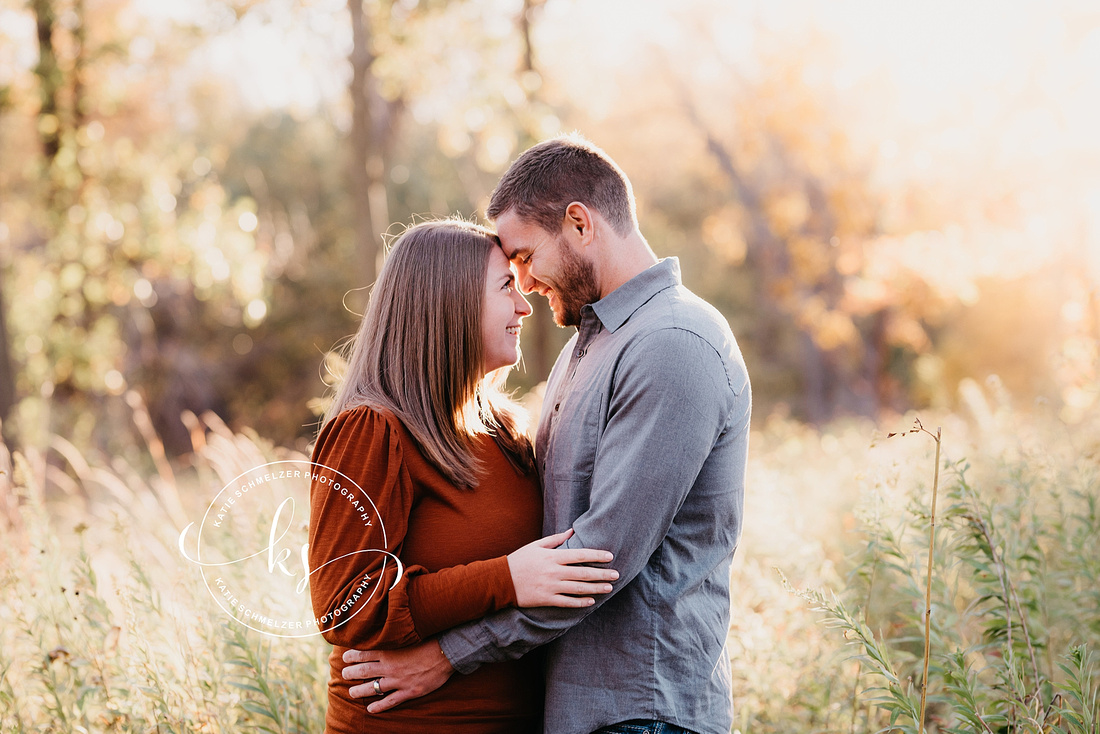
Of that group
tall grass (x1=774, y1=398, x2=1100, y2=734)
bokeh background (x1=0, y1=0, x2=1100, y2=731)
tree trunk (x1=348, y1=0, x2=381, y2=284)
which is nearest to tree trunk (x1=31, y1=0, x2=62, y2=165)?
bokeh background (x1=0, y1=0, x2=1100, y2=731)

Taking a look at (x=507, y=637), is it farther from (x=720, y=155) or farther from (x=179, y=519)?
(x=720, y=155)

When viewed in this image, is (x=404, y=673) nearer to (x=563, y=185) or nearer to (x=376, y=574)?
(x=376, y=574)

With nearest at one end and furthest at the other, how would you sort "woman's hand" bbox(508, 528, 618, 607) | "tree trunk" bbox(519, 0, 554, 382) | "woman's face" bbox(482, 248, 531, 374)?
"woman's hand" bbox(508, 528, 618, 607), "woman's face" bbox(482, 248, 531, 374), "tree trunk" bbox(519, 0, 554, 382)

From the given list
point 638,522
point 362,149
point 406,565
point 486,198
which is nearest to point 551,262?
point 638,522

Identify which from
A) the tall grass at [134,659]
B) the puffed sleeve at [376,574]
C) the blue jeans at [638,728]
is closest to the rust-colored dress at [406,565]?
the puffed sleeve at [376,574]

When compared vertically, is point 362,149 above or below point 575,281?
above

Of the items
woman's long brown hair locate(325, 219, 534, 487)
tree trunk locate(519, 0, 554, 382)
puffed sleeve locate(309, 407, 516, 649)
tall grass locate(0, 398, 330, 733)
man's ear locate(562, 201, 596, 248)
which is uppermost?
tree trunk locate(519, 0, 554, 382)

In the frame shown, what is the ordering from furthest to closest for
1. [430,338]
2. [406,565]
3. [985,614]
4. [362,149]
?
[362,149]
[985,614]
[430,338]
[406,565]

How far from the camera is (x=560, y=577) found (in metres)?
1.92

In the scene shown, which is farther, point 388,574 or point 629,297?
point 629,297

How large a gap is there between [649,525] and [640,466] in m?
0.14

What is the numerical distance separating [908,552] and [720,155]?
1229 cm

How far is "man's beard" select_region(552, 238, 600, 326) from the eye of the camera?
2.35 meters

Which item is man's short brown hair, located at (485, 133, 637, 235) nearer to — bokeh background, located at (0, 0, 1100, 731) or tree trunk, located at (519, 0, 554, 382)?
bokeh background, located at (0, 0, 1100, 731)
